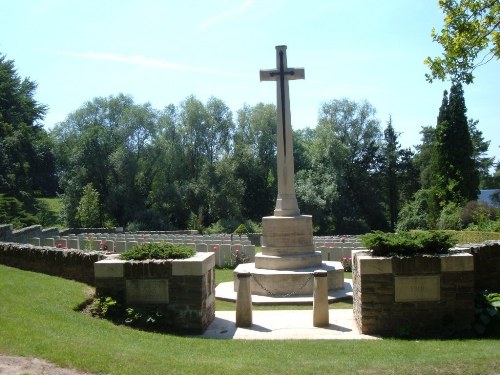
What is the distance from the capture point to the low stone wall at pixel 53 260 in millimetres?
10703

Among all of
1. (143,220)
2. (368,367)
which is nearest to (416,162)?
(143,220)

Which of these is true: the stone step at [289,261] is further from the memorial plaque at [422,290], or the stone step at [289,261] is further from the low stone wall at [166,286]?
the memorial plaque at [422,290]

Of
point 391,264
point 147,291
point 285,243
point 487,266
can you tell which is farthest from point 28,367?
point 285,243

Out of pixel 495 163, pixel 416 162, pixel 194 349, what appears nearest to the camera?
pixel 194 349

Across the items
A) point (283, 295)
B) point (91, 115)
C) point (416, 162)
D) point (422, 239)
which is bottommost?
point (283, 295)

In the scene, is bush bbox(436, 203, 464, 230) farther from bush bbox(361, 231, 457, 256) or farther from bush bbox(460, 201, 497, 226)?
bush bbox(361, 231, 457, 256)

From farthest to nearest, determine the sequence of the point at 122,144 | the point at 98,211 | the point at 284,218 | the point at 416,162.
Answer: the point at 416,162 < the point at 122,144 < the point at 98,211 < the point at 284,218

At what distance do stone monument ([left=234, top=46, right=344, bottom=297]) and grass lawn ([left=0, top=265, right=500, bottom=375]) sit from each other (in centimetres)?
482

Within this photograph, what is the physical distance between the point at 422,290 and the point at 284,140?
274 inches

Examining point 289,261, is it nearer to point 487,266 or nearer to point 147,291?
point 487,266

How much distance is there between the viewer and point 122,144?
143 feet

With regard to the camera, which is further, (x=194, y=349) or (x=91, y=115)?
(x=91, y=115)

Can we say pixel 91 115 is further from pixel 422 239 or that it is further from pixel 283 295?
pixel 422 239

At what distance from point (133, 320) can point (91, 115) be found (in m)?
40.7
